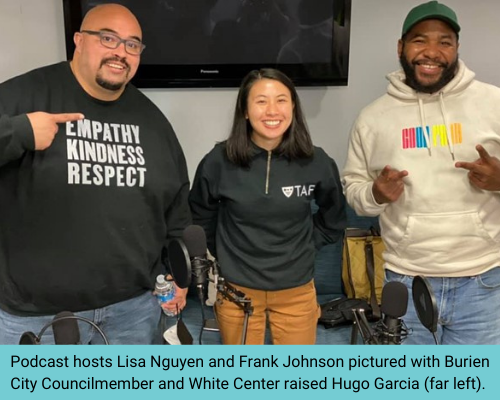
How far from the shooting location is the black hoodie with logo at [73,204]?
64.9 inches

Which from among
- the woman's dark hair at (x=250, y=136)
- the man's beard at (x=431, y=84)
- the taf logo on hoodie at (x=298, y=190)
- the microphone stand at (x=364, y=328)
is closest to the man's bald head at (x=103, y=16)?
the woman's dark hair at (x=250, y=136)

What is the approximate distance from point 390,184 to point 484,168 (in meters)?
0.31

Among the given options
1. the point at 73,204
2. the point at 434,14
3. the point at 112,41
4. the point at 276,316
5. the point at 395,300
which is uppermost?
the point at 434,14

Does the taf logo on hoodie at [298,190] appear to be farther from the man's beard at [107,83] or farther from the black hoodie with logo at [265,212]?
the man's beard at [107,83]

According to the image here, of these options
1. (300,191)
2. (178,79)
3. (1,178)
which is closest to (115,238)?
(1,178)

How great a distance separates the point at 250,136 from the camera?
2092 mm

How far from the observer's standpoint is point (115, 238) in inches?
67.8

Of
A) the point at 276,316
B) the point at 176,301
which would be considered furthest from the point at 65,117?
the point at 276,316

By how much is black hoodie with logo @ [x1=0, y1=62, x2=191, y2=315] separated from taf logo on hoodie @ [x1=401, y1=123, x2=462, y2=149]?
2.95ft

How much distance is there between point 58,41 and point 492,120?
7.14 feet

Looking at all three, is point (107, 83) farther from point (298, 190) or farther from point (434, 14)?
point (434, 14)

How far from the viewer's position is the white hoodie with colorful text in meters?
1.88

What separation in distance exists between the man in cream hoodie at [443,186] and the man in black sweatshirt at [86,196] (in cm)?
84
